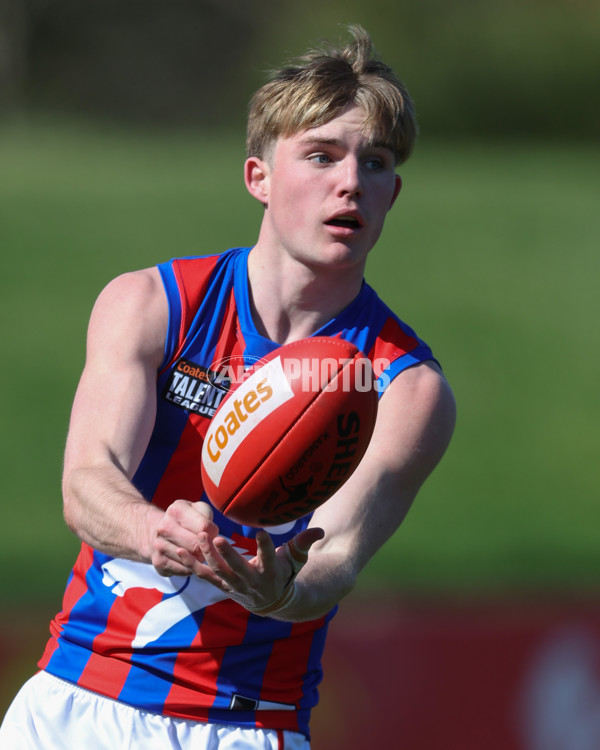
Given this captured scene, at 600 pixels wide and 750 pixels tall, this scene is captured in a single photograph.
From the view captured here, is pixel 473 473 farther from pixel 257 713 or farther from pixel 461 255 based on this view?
pixel 257 713

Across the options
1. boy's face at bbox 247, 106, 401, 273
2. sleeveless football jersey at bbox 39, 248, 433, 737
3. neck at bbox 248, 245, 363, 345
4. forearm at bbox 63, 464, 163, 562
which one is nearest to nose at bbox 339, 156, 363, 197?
boy's face at bbox 247, 106, 401, 273

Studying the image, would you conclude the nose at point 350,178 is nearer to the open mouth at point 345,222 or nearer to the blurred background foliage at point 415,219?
the open mouth at point 345,222

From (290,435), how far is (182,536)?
0.35m

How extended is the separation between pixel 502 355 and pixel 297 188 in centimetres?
1108

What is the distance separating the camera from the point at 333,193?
108 inches

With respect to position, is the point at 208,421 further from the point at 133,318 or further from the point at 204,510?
the point at 204,510

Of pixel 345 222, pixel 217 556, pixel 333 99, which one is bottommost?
pixel 217 556

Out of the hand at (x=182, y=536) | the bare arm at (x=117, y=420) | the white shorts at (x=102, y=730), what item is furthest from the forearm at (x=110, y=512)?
the white shorts at (x=102, y=730)

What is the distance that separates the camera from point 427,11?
29.2 m

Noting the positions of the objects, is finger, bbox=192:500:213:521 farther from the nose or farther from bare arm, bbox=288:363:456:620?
the nose

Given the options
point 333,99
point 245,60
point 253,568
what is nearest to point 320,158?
point 333,99

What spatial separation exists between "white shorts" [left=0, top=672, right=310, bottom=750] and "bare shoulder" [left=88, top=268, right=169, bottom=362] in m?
0.85

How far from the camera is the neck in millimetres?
2850

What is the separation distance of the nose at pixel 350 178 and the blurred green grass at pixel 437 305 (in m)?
5.08
